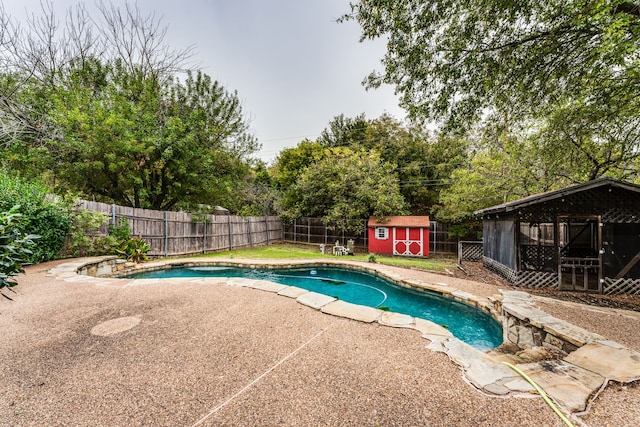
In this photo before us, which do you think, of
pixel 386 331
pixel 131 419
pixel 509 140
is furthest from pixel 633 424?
pixel 509 140

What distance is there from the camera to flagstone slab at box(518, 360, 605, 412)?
6.14 feet

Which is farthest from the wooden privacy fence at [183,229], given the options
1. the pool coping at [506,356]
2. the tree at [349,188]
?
the tree at [349,188]

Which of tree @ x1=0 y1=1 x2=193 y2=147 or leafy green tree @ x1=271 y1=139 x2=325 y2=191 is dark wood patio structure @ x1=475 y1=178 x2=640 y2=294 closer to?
leafy green tree @ x1=271 y1=139 x2=325 y2=191

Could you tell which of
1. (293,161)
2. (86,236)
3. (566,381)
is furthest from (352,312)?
(293,161)

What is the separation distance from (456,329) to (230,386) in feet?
14.0

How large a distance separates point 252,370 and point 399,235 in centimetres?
1103

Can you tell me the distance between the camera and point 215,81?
1215 centimetres

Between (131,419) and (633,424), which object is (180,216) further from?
(633,424)

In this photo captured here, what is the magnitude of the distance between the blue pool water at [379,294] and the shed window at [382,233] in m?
4.36

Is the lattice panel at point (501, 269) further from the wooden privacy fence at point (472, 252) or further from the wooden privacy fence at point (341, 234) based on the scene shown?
the wooden privacy fence at point (341, 234)

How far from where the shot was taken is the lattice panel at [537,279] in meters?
6.51

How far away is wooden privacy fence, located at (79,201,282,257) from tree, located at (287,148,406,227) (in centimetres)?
388

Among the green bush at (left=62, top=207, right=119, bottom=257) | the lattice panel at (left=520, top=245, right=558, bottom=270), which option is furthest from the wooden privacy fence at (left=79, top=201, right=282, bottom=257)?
the lattice panel at (left=520, top=245, right=558, bottom=270)

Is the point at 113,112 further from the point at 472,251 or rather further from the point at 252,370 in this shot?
the point at 472,251
